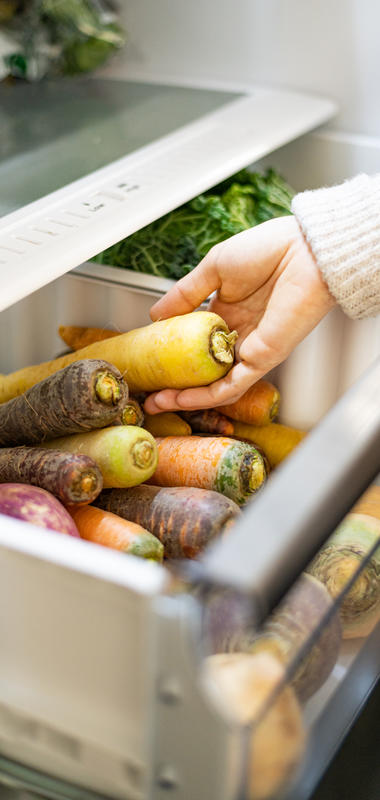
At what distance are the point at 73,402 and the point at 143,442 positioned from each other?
8 centimetres

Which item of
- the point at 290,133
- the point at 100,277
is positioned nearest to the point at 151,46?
the point at 290,133

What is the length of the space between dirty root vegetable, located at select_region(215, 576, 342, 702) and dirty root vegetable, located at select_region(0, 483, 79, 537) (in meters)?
0.23

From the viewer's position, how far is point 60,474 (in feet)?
2.57

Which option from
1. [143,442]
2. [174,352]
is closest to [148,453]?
[143,442]

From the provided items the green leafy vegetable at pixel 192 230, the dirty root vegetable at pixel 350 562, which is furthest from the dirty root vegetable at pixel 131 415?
the dirty root vegetable at pixel 350 562

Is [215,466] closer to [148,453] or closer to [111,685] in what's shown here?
[148,453]

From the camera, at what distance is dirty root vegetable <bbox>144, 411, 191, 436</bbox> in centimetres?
97

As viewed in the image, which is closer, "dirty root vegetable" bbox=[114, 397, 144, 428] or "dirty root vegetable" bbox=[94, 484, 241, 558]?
"dirty root vegetable" bbox=[94, 484, 241, 558]

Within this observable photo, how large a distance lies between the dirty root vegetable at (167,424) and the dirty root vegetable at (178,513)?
0.39ft

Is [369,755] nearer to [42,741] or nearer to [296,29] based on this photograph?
[42,741]

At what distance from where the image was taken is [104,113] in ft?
4.36

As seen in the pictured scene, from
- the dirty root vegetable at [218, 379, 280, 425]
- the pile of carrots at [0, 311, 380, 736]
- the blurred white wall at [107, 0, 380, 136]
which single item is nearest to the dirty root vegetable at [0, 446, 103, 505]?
the pile of carrots at [0, 311, 380, 736]

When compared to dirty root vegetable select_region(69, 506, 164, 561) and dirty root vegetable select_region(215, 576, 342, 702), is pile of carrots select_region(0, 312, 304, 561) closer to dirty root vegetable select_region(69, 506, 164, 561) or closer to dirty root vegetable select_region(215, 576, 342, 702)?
dirty root vegetable select_region(69, 506, 164, 561)

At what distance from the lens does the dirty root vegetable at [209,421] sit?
38.5 inches
